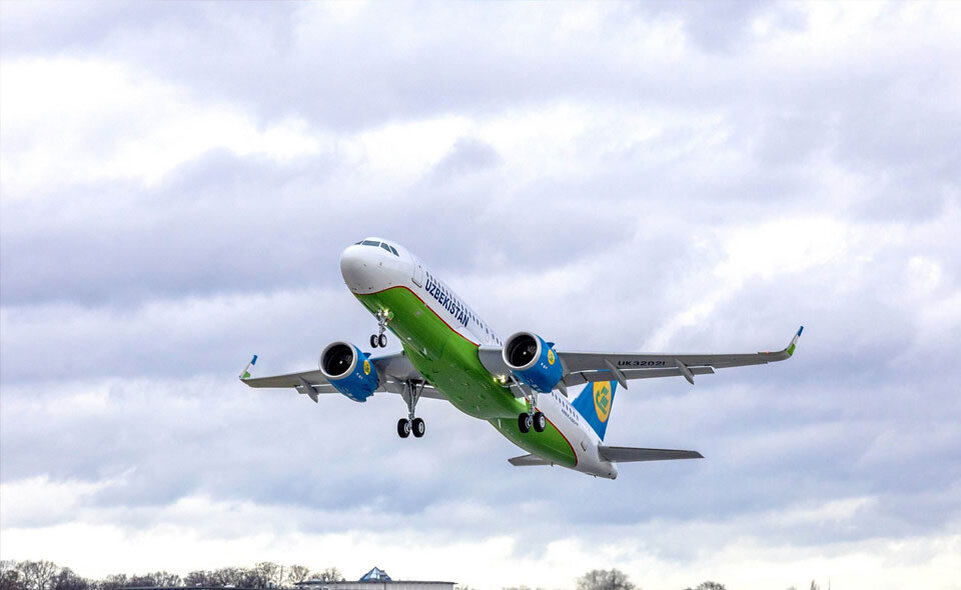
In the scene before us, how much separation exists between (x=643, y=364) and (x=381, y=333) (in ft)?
40.7

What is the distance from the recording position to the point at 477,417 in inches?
2189

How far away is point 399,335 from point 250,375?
14474 mm

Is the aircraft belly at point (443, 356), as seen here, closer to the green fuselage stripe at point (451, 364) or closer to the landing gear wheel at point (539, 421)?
the green fuselage stripe at point (451, 364)

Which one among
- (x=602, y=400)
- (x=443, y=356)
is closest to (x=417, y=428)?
(x=443, y=356)

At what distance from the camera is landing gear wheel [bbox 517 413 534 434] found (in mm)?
52688

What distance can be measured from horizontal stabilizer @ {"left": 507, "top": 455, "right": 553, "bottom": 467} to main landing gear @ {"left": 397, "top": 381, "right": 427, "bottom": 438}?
9.81m

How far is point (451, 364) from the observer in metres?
49.5

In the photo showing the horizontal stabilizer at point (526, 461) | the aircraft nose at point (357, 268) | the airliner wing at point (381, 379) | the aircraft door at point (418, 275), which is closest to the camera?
the aircraft nose at point (357, 268)

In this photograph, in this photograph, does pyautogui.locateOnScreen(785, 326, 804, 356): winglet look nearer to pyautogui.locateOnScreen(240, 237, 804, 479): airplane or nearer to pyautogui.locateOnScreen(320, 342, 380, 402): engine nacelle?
pyautogui.locateOnScreen(240, 237, 804, 479): airplane

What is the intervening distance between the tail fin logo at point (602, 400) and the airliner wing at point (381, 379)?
35.1ft

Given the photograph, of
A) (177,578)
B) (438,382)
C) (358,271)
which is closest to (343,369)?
(438,382)

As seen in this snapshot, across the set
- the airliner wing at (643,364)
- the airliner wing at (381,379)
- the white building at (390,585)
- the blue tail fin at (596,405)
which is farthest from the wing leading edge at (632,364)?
the white building at (390,585)

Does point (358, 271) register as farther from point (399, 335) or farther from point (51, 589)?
point (51, 589)

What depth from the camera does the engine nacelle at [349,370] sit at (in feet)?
176
